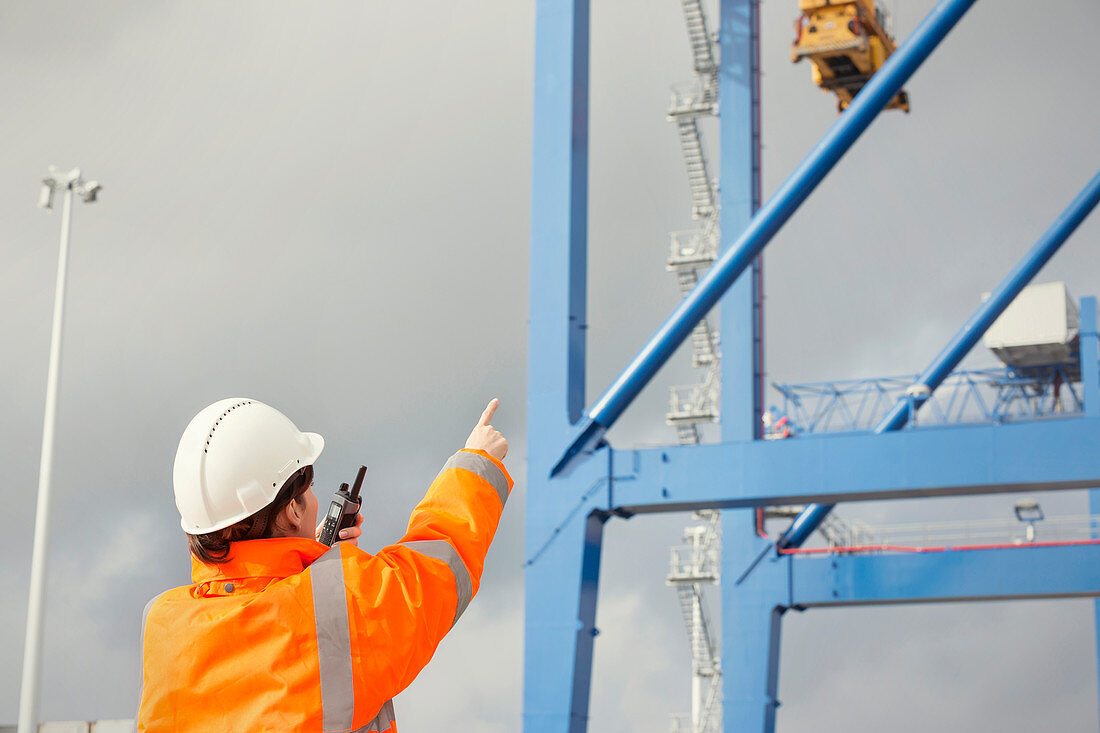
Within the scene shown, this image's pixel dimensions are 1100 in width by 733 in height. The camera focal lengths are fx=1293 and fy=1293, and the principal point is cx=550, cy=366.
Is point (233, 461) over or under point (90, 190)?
under

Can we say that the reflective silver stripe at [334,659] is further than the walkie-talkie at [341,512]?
No

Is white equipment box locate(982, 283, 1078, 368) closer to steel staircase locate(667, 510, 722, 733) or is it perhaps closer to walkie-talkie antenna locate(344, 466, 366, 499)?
steel staircase locate(667, 510, 722, 733)

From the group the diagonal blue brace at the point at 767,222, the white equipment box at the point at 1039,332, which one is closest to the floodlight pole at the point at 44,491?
the diagonal blue brace at the point at 767,222

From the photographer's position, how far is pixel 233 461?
2.69 m

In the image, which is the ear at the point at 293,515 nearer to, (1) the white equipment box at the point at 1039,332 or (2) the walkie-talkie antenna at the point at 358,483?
(2) the walkie-talkie antenna at the point at 358,483

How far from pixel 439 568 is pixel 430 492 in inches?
9.6

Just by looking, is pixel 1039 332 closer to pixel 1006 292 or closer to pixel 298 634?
pixel 1006 292

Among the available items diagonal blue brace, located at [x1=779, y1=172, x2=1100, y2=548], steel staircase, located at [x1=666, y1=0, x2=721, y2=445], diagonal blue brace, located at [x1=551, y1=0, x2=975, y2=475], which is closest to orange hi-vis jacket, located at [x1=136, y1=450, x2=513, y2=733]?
diagonal blue brace, located at [x1=551, y1=0, x2=975, y2=475]

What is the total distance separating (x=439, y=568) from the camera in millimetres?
2508

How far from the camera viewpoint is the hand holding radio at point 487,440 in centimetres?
286

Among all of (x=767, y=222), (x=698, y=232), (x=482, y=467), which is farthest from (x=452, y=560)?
(x=698, y=232)

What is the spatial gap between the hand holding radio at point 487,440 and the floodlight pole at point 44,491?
11.0 m

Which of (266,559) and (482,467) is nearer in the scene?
(266,559)

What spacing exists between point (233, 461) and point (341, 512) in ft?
0.83
